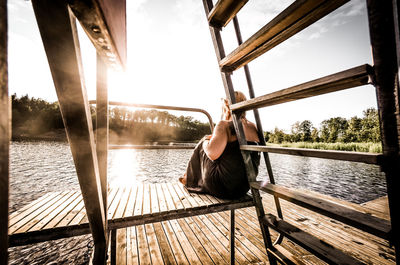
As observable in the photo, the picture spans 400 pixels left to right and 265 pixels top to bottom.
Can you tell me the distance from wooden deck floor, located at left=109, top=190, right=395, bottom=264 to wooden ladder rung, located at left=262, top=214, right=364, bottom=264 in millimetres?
987

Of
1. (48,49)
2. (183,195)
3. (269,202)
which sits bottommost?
(269,202)

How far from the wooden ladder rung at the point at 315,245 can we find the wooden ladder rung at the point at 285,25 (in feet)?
3.51

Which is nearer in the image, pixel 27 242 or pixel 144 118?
pixel 27 242

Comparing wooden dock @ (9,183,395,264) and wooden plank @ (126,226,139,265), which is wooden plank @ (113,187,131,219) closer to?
wooden dock @ (9,183,395,264)

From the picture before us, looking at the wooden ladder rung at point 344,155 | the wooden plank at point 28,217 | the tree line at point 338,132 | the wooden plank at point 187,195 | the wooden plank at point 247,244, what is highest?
the wooden ladder rung at point 344,155

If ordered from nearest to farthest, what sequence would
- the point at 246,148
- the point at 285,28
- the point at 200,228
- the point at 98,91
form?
the point at 285,28, the point at 98,91, the point at 246,148, the point at 200,228

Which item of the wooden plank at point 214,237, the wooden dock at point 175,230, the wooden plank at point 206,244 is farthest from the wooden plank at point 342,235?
the wooden plank at point 206,244

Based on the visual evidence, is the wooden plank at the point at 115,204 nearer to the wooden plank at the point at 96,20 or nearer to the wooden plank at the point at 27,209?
the wooden plank at the point at 27,209

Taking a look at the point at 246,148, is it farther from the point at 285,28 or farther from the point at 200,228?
the point at 200,228

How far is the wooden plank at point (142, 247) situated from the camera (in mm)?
1832

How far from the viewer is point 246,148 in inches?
49.6

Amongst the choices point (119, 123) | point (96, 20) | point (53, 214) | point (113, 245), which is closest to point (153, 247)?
point (113, 245)

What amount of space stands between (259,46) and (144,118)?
31.6 meters

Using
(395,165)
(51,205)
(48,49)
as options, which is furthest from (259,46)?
(51,205)
